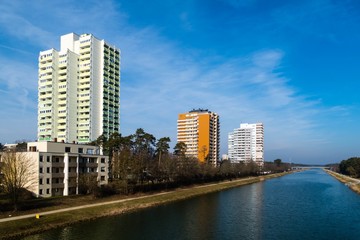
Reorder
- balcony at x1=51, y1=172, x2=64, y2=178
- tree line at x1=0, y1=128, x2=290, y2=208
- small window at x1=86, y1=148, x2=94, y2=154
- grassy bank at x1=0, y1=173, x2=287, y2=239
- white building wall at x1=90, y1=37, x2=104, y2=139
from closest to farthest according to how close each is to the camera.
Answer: grassy bank at x1=0, y1=173, x2=287, y2=239
tree line at x1=0, y1=128, x2=290, y2=208
balcony at x1=51, y1=172, x2=64, y2=178
small window at x1=86, y1=148, x2=94, y2=154
white building wall at x1=90, y1=37, x2=104, y2=139

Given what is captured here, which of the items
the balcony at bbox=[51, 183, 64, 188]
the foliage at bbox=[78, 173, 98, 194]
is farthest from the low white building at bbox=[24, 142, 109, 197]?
the foliage at bbox=[78, 173, 98, 194]

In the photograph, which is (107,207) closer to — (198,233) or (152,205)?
(152,205)

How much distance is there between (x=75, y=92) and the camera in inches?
5271

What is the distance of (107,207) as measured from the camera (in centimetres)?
5862

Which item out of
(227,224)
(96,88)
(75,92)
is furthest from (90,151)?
(96,88)

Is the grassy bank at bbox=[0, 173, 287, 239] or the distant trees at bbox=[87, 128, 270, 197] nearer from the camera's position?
the grassy bank at bbox=[0, 173, 287, 239]

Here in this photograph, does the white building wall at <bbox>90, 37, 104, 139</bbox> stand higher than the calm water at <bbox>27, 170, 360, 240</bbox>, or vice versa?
the white building wall at <bbox>90, 37, 104, 139</bbox>

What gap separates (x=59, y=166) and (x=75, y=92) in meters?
67.4

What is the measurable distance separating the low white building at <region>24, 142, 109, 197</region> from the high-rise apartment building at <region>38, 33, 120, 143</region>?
5000cm

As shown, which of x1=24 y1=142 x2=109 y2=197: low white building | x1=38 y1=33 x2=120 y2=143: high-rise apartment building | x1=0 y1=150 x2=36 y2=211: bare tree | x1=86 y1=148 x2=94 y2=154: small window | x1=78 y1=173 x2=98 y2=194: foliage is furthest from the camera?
x1=38 y1=33 x2=120 y2=143: high-rise apartment building

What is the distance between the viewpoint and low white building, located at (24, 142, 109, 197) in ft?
220

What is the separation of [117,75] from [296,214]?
109168mm

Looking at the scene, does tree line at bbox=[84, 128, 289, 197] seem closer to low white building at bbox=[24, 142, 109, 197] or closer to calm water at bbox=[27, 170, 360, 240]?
low white building at bbox=[24, 142, 109, 197]

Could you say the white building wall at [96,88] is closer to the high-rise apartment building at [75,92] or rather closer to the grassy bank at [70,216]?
the high-rise apartment building at [75,92]
